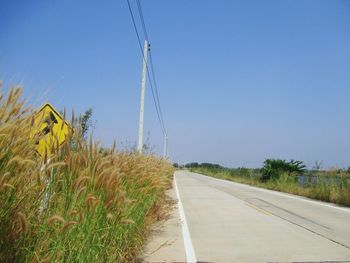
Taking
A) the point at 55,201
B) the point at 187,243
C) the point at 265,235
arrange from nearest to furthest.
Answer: the point at 55,201 < the point at 187,243 < the point at 265,235

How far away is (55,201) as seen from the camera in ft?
14.8

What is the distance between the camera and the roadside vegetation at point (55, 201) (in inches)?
142

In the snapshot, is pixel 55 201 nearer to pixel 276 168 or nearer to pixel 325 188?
pixel 325 188

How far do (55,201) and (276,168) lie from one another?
38779mm

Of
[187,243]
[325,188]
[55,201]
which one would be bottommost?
[187,243]

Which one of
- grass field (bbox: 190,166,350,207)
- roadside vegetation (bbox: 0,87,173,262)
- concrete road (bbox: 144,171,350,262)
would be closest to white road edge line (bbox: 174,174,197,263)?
concrete road (bbox: 144,171,350,262)

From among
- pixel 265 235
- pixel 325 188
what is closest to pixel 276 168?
pixel 325 188

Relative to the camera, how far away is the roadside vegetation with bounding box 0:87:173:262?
142 inches

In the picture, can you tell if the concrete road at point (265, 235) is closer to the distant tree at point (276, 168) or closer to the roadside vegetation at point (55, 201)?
the roadside vegetation at point (55, 201)

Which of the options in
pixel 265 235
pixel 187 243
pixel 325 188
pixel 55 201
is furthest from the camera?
pixel 325 188

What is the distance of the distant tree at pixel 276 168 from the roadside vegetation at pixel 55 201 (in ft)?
118

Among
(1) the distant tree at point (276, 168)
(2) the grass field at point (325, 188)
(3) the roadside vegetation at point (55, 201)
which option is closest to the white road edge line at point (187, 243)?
(3) the roadside vegetation at point (55, 201)

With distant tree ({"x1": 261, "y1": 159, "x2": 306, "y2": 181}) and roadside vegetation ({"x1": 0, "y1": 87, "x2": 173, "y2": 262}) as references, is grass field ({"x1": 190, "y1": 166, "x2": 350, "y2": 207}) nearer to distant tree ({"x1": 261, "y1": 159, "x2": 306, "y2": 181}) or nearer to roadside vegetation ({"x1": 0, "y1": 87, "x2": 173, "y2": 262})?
distant tree ({"x1": 261, "y1": 159, "x2": 306, "y2": 181})

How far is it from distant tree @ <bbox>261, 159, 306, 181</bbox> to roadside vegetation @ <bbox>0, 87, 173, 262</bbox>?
1413 inches
